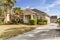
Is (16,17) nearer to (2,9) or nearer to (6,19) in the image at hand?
(6,19)

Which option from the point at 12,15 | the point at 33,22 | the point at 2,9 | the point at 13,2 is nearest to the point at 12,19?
the point at 12,15

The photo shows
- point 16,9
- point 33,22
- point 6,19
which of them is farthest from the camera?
point 16,9

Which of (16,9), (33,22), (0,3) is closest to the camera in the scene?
(0,3)

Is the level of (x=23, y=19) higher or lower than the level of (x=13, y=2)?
lower

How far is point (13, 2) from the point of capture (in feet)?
158

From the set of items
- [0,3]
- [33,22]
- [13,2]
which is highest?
[13,2]

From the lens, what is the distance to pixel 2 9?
52.3 ft

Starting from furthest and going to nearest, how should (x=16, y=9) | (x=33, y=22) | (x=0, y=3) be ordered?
1. (x=16, y=9)
2. (x=33, y=22)
3. (x=0, y=3)

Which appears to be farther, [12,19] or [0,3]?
[12,19]

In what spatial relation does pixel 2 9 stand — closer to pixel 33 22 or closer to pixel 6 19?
pixel 33 22

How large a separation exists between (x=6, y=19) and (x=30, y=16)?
7619 mm

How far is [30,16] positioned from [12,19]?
605 cm

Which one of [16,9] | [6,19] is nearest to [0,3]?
[6,19]

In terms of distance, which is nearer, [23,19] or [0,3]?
[0,3]
